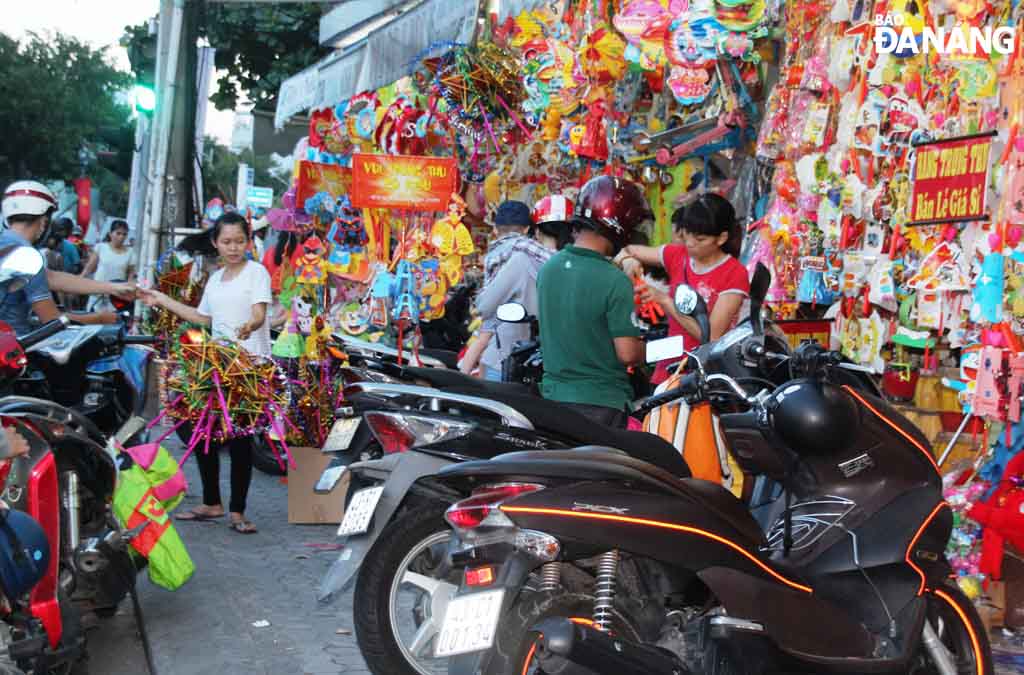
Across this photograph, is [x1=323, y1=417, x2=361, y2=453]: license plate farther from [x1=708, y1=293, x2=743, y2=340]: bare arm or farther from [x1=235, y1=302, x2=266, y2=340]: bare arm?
[x1=235, y1=302, x2=266, y2=340]: bare arm

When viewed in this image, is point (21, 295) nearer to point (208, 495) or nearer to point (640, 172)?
point (208, 495)

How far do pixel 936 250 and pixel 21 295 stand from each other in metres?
4.28

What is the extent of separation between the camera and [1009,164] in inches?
218

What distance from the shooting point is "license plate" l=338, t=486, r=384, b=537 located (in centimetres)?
388

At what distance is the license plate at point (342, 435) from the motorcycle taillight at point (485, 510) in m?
2.01

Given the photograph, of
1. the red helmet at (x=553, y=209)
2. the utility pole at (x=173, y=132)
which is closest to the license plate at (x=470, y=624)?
the red helmet at (x=553, y=209)

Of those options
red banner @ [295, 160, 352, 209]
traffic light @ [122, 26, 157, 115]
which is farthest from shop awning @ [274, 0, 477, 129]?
traffic light @ [122, 26, 157, 115]

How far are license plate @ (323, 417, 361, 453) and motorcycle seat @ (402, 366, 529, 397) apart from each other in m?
0.52

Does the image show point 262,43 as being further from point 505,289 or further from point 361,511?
point 361,511

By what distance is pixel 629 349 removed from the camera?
4637mm

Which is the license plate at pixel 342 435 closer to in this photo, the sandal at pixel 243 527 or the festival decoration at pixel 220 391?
the festival decoration at pixel 220 391

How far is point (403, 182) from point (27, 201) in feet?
11.7

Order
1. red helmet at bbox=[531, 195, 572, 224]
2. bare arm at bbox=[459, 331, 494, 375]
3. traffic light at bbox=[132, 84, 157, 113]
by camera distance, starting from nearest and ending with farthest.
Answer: bare arm at bbox=[459, 331, 494, 375]
red helmet at bbox=[531, 195, 572, 224]
traffic light at bbox=[132, 84, 157, 113]

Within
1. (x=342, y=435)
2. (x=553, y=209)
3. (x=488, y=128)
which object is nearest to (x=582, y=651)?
(x=342, y=435)
